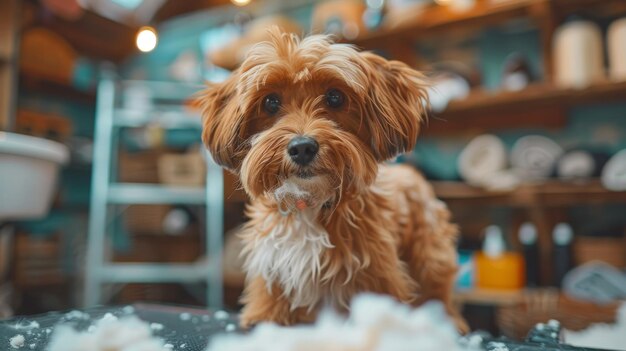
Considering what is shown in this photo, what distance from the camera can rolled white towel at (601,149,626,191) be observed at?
203 cm

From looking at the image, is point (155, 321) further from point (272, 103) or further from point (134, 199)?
point (134, 199)

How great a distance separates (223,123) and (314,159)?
0.25m

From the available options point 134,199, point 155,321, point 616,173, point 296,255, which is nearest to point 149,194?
point 134,199

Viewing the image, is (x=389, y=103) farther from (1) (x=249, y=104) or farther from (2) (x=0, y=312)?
(2) (x=0, y=312)

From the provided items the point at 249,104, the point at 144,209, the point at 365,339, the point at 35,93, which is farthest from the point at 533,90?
the point at 35,93

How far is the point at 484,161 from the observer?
244 centimetres

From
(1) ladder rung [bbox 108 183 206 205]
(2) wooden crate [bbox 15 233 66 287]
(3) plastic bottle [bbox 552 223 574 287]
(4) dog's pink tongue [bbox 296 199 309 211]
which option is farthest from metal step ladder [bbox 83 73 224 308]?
(4) dog's pink tongue [bbox 296 199 309 211]

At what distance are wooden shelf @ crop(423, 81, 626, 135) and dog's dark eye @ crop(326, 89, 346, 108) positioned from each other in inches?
44.0

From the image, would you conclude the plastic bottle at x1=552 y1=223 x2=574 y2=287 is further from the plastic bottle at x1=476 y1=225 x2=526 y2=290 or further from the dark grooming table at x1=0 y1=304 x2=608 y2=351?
the dark grooming table at x1=0 y1=304 x2=608 y2=351

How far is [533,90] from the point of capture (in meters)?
2.17

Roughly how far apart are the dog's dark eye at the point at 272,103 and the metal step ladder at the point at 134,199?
2002 millimetres

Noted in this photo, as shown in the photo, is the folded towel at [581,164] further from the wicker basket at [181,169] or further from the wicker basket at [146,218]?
the wicker basket at [146,218]

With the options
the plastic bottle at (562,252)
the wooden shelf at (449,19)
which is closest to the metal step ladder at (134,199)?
the wooden shelf at (449,19)

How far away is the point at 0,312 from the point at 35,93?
202cm
